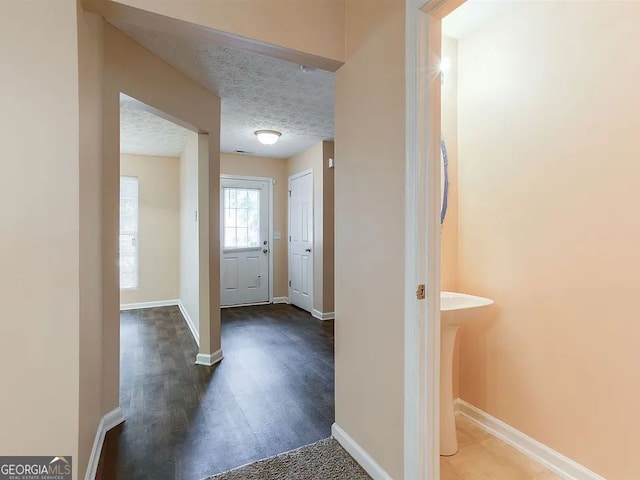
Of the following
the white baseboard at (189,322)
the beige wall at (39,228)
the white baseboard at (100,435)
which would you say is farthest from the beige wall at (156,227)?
the beige wall at (39,228)

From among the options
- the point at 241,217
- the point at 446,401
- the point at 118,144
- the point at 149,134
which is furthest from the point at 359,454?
the point at 241,217

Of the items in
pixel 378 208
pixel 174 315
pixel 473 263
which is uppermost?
pixel 378 208

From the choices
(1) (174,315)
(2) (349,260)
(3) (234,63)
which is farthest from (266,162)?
(2) (349,260)

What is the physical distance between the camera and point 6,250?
4.10 feet

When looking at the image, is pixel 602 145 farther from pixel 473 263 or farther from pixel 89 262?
pixel 89 262

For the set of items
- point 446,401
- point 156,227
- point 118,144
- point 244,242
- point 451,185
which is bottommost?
point 446,401

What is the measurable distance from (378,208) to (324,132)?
113 inches

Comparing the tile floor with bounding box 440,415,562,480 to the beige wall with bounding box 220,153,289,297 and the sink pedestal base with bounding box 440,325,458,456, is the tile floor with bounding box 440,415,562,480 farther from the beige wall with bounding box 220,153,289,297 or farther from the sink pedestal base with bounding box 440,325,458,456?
the beige wall with bounding box 220,153,289,297

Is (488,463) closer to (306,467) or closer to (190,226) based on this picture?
(306,467)

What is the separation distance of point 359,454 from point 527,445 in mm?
924

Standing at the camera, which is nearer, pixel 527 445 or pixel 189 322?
pixel 527 445

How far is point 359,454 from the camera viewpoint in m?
1.72

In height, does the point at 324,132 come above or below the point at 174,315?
above

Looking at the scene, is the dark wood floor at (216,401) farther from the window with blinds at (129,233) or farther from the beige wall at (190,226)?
the window with blinds at (129,233)
